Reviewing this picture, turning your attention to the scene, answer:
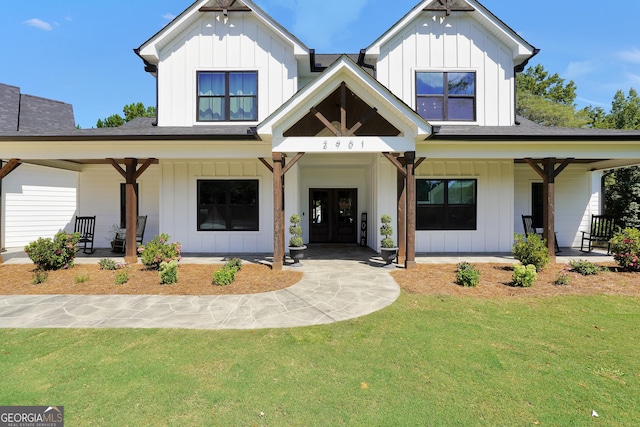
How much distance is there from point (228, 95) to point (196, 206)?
12.7 ft

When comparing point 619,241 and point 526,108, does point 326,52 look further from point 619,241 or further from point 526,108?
point 526,108

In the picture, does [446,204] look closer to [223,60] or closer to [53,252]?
[223,60]

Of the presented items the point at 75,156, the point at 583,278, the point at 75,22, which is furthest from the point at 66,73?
the point at 583,278

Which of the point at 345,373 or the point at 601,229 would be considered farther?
the point at 601,229

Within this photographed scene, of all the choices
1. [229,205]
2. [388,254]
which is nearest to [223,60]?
[229,205]

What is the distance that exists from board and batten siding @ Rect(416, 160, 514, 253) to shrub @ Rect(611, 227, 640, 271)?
2.82 m

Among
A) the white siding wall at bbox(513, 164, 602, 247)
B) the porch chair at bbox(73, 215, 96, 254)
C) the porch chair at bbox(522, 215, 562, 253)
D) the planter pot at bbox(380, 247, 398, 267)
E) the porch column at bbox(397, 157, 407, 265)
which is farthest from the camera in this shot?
the white siding wall at bbox(513, 164, 602, 247)

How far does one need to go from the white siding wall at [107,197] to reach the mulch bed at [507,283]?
956 centimetres

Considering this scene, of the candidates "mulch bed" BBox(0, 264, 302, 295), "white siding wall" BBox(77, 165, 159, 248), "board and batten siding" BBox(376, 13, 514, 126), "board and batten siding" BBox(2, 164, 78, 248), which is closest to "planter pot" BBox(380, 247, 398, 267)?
"mulch bed" BBox(0, 264, 302, 295)

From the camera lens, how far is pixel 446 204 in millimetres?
10047

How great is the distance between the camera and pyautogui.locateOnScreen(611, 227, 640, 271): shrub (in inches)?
279

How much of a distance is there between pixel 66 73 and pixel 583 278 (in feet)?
120

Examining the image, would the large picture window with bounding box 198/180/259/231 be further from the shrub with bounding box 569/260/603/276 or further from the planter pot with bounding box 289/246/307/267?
the shrub with bounding box 569/260/603/276

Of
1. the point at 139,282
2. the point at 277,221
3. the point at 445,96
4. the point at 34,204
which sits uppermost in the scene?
the point at 445,96
